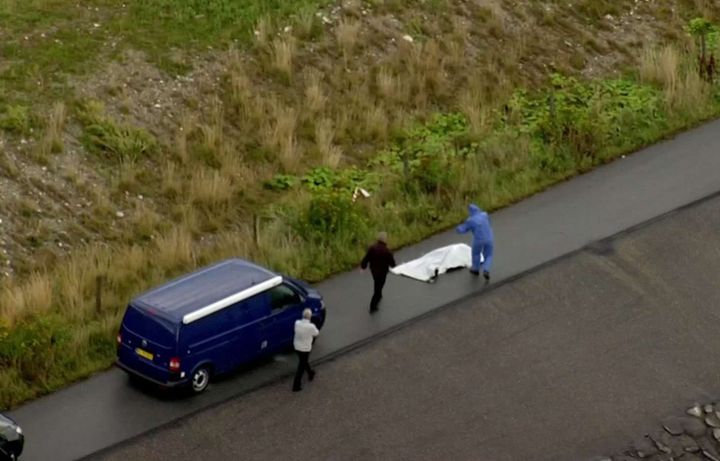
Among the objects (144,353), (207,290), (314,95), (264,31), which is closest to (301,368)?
(207,290)

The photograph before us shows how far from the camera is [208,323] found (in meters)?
21.0

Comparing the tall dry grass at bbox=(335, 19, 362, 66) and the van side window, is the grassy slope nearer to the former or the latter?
the tall dry grass at bbox=(335, 19, 362, 66)

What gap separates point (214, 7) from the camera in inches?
1316

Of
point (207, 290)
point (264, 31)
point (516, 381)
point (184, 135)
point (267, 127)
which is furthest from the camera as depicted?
point (264, 31)

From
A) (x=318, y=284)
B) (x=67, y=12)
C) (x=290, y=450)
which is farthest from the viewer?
(x=67, y=12)

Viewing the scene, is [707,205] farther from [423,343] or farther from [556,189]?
[423,343]

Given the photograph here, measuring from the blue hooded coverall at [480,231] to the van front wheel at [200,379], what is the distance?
5.00m

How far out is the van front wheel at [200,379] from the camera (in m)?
21.1

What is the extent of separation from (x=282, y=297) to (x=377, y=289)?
2.03m

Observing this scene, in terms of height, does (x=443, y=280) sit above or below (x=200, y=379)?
below

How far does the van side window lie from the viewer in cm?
2184

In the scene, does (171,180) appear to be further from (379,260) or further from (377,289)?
(379,260)

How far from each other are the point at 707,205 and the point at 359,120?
25.4 ft

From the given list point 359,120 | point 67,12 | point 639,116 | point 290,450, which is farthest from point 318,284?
point 67,12
